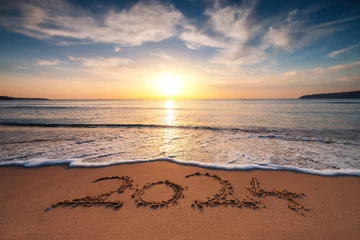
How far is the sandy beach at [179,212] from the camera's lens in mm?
2314

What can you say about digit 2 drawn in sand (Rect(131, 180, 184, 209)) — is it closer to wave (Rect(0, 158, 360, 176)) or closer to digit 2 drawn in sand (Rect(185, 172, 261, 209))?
digit 2 drawn in sand (Rect(185, 172, 261, 209))

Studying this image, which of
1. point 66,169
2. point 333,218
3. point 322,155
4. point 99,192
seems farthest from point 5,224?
point 322,155

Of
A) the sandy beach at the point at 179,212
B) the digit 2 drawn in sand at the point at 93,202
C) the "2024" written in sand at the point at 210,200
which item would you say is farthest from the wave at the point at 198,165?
the digit 2 drawn in sand at the point at 93,202

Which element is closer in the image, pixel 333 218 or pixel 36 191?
pixel 333 218

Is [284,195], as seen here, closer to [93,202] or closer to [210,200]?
[210,200]

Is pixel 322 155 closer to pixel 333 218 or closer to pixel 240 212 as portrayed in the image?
pixel 333 218

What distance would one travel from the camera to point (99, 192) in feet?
10.8

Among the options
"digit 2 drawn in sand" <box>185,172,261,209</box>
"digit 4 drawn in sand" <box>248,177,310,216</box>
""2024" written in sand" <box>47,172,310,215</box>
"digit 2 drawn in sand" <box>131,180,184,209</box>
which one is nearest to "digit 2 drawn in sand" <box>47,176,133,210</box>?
""2024" written in sand" <box>47,172,310,215</box>

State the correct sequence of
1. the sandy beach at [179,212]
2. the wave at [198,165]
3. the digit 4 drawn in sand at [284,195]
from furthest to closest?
the wave at [198,165] → the digit 4 drawn in sand at [284,195] → the sandy beach at [179,212]

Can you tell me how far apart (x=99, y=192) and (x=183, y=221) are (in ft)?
6.56

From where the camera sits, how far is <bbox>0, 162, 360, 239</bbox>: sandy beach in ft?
7.59

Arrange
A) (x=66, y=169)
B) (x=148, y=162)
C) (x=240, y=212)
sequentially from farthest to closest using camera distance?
(x=148, y=162), (x=66, y=169), (x=240, y=212)

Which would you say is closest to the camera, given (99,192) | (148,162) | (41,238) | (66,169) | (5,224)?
(41,238)

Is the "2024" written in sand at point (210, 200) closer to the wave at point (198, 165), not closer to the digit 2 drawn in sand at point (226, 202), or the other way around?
the digit 2 drawn in sand at point (226, 202)
